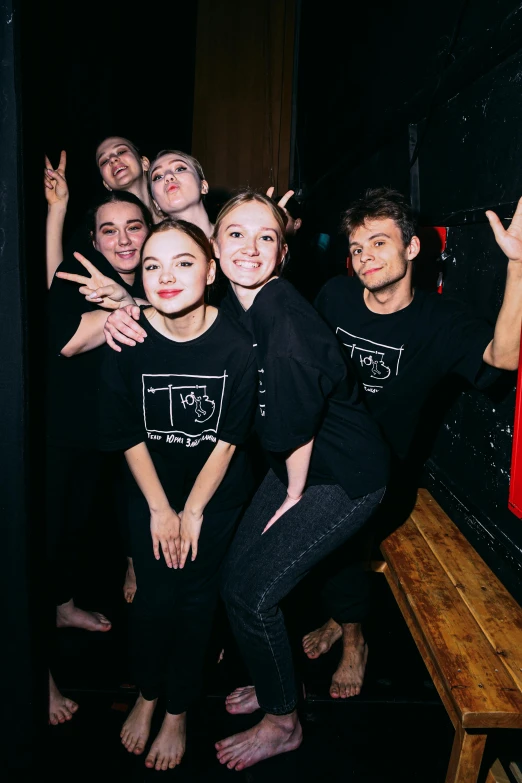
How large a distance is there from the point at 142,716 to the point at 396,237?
7.75 feet

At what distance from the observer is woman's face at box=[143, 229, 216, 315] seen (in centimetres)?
191

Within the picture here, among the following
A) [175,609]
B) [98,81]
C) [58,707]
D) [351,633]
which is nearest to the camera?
[175,609]

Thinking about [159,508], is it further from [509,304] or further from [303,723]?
[509,304]

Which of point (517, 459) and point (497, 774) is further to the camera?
point (497, 774)

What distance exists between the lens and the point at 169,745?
214 cm

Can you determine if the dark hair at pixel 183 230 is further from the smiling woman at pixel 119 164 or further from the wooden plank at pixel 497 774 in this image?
the wooden plank at pixel 497 774

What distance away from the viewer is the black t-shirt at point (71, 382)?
7.50 ft

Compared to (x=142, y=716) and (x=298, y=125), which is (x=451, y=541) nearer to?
(x=142, y=716)

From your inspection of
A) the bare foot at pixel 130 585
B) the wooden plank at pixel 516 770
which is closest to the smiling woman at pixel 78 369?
the bare foot at pixel 130 585

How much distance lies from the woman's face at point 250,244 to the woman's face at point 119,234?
0.64 m

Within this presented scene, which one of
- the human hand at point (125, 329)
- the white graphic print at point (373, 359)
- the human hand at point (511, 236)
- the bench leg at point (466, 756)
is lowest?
the bench leg at point (466, 756)

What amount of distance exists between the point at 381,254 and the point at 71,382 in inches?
59.1

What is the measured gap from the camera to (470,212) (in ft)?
8.74

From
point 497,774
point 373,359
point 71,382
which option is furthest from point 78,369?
point 497,774
